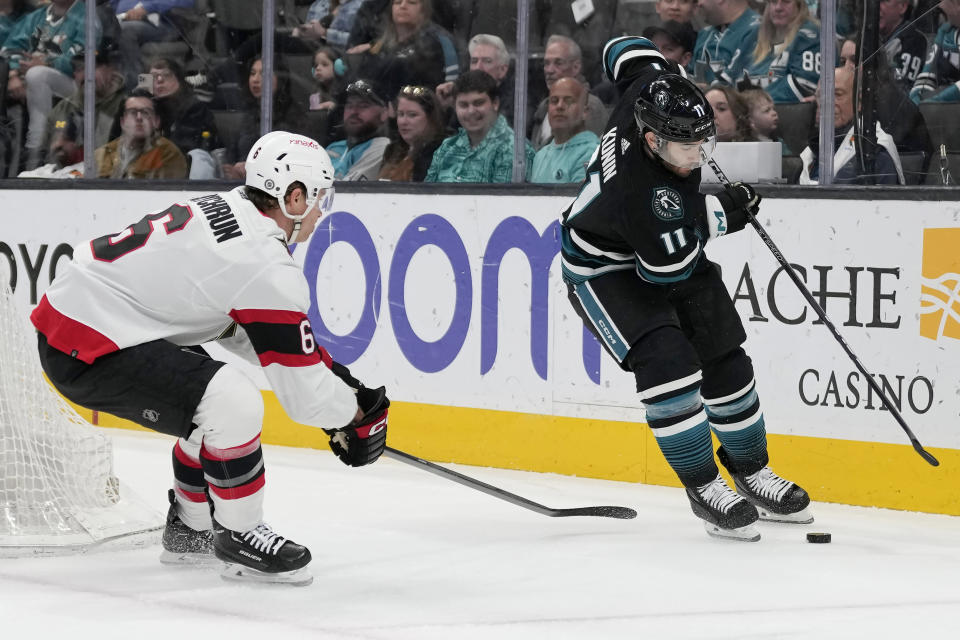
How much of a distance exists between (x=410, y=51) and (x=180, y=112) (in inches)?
44.8

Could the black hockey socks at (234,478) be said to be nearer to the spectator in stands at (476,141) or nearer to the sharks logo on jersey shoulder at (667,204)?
the sharks logo on jersey shoulder at (667,204)

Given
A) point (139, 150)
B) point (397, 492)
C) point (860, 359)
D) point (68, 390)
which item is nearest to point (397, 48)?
point (139, 150)

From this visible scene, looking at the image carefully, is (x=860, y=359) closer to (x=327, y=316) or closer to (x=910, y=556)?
(x=910, y=556)

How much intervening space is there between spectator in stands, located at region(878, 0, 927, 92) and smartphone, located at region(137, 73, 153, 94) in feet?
9.72

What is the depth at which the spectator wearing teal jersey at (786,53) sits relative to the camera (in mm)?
4266

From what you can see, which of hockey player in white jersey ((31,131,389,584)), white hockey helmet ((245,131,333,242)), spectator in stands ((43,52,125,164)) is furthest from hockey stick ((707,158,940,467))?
spectator in stands ((43,52,125,164))

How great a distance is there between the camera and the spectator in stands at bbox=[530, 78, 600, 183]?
4727 millimetres

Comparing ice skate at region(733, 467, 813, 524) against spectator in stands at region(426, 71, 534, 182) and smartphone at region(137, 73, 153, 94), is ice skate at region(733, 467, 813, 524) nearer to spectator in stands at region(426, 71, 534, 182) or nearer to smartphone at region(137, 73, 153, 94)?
spectator in stands at region(426, 71, 534, 182)

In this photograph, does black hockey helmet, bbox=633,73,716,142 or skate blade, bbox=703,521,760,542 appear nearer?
black hockey helmet, bbox=633,73,716,142

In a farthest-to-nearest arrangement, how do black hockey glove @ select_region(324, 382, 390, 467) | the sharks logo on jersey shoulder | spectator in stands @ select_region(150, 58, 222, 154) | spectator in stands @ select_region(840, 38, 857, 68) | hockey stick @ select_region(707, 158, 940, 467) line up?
spectator in stands @ select_region(150, 58, 222, 154)
spectator in stands @ select_region(840, 38, 857, 68)
hockey stick @ select_region(707, 158, 940, 467)
the sharks logo on jersey shoulder
black hockey glove @ select_region(324, 382, 390, 467)

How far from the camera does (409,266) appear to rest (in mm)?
5000

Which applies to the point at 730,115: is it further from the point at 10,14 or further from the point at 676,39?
the point at 10,14

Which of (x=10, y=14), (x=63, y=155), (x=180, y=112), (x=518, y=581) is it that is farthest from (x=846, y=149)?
(x=10, y=14)

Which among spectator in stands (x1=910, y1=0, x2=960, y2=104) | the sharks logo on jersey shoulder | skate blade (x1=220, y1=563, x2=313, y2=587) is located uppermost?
spectator in stands (x1=910, y1=0, x2=960, y2=104)
